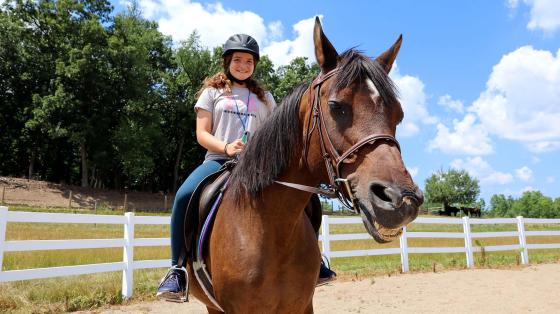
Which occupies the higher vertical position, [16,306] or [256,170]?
[256,170]

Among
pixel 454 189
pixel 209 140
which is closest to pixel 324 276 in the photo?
pixel 209 140

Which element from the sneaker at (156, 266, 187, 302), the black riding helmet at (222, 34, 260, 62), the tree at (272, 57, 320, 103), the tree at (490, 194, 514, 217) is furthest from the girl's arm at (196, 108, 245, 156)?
the tree at (490, 194, 514, 217)

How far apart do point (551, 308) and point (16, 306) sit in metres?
9.80

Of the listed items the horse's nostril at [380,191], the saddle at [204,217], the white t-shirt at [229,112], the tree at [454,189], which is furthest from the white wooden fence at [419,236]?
the tree at [454,189]

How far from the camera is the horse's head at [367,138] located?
1.95 meters

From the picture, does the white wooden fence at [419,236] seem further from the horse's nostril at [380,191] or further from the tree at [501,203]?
the tree at [501,203]

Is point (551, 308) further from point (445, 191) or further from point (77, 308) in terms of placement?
point (445, 191)

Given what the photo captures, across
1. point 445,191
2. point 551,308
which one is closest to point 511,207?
point 445,191

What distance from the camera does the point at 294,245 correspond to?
2.89 metres

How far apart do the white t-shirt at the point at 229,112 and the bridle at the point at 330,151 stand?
1.03 metres

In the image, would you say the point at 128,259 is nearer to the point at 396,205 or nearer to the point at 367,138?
the point at 367,138

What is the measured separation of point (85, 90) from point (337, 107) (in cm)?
4585

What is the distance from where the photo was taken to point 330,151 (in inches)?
91.7

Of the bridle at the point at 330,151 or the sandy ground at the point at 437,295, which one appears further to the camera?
the sandy ground at the point at 437,295
